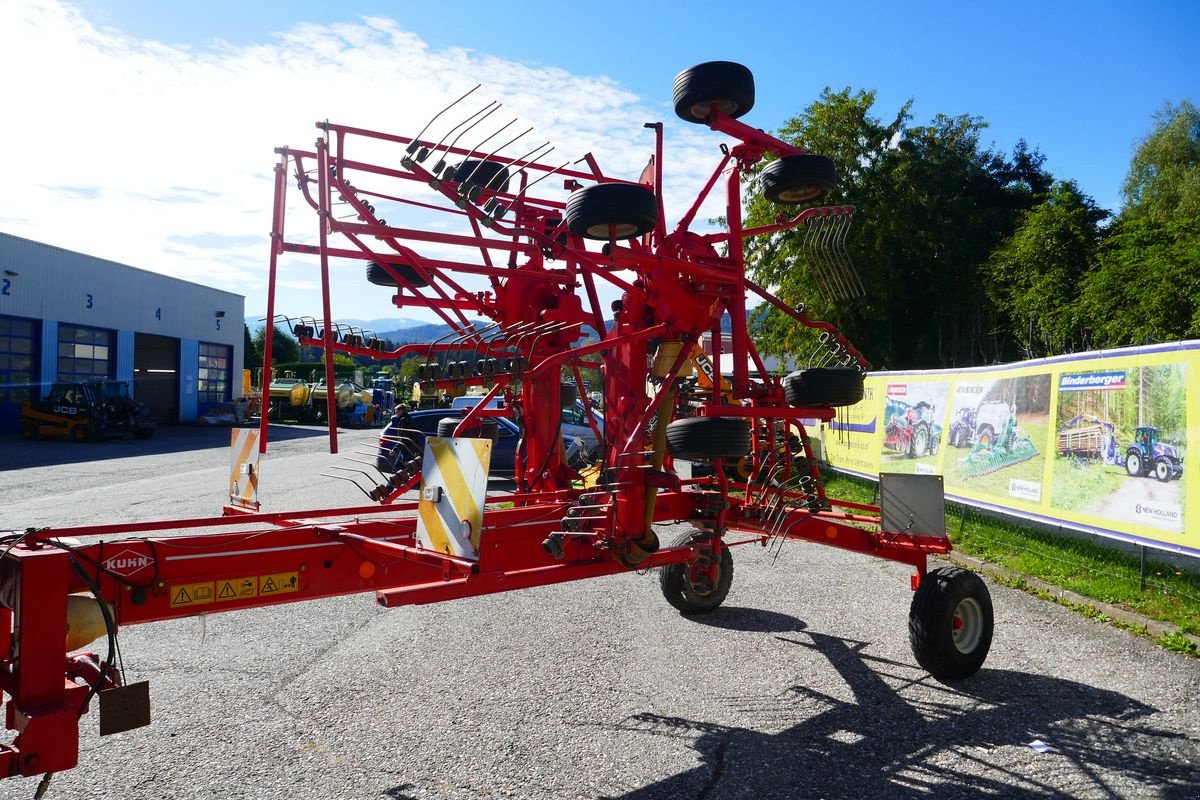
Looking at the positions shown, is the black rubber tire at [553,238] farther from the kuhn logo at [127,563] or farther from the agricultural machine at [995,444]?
the agricultural machine at [995,444]

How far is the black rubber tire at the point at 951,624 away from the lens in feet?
16.8

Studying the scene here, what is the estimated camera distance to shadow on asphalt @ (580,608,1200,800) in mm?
3842

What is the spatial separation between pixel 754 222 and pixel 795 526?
66.5ft

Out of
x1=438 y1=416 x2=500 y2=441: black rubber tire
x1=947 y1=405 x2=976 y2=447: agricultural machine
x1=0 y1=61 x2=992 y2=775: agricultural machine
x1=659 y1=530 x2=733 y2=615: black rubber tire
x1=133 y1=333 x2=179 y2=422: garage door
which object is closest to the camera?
x1=0 y1=61 x2=992 y2=775: agricultural machine

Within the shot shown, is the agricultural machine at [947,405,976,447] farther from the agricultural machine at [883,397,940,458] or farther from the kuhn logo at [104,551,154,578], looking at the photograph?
the kuhn logo at [104,551,154,578]

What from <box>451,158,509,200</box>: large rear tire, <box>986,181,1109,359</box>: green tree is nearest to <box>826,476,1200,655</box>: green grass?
<box>451,158,509,200</box>: large rear tire

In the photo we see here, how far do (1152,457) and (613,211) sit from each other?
5.62 metres

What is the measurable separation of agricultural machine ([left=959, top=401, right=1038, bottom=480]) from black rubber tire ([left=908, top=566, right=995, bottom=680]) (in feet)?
13.1

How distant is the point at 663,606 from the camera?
7070mm

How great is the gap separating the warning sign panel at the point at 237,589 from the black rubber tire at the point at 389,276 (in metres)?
3.02

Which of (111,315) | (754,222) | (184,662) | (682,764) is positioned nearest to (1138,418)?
(682,764)

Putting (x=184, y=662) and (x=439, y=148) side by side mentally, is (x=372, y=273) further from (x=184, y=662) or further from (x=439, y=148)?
(x=184, y=662)

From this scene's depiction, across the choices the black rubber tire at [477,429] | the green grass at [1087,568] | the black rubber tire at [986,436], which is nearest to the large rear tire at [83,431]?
the black rubber tire at [477,429]

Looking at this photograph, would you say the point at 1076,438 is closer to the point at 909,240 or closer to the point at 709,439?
the point at 709,439
